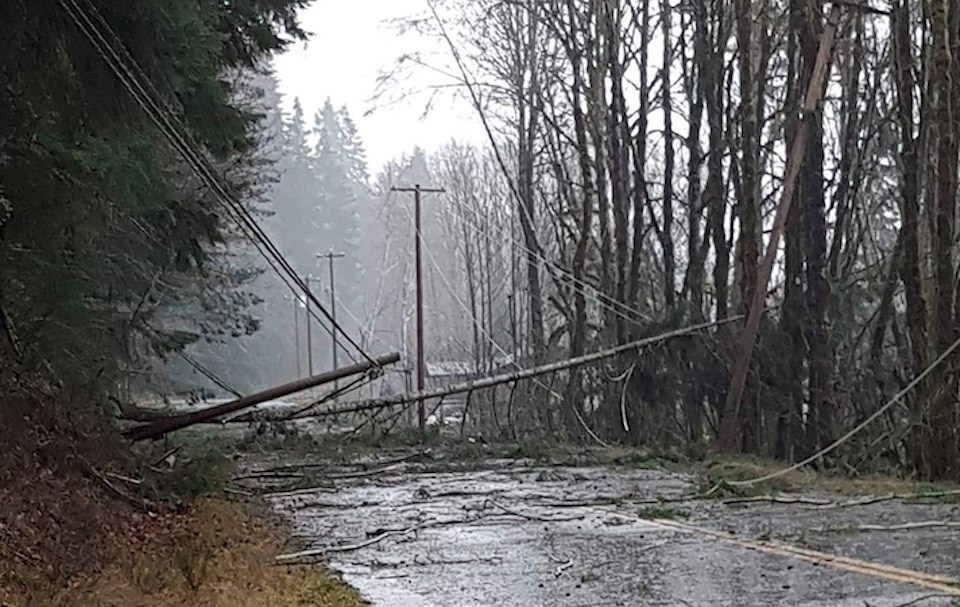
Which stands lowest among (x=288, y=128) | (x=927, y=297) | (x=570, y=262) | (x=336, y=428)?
(x=336, y=428)

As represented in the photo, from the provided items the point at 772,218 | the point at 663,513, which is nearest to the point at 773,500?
the point at 663,513

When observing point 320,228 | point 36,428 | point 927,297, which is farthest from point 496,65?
point 320,228

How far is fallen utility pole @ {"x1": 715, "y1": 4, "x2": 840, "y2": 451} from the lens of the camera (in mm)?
12750

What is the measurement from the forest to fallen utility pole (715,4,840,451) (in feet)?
0.10

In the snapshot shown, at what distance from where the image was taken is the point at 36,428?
22.6 ft

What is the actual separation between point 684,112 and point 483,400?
31.9 feet

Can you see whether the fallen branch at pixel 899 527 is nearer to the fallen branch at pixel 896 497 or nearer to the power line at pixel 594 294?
the fallen branch at pixel 896 497

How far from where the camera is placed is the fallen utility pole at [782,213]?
12.8 m

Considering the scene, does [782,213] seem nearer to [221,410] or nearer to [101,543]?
[221,410]

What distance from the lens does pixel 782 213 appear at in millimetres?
12984

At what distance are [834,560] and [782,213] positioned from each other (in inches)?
293

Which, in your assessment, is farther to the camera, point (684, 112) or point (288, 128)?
point (288, 128)

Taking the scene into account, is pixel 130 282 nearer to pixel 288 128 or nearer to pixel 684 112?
pixel 684 112

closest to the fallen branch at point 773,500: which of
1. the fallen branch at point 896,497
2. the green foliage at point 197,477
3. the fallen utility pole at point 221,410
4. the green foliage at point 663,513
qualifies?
the fallen branch at point 896,497
